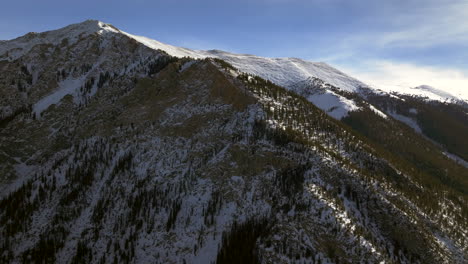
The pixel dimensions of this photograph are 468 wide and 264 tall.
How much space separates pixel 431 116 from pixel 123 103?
166m

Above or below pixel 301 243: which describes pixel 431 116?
above

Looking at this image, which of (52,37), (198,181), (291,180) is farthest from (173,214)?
(52,37)

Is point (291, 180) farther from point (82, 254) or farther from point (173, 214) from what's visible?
point (82, 254)

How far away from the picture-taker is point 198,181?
39.2 metres

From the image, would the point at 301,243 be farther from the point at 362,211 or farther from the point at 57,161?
the point at 57,161

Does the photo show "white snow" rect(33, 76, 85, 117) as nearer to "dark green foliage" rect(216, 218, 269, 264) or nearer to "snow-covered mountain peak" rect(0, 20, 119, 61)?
"snow-covered mountain peak" rect(0, 20, 119, 61)

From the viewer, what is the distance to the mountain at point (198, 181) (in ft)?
103

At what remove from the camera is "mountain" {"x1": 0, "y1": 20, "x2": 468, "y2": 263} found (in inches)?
1233

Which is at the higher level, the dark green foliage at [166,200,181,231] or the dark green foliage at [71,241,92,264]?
the dark green foliage at [166,200,181,231]

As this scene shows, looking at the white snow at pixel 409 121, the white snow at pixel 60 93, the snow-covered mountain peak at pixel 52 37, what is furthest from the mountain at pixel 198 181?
the white snow at pixel 409 121

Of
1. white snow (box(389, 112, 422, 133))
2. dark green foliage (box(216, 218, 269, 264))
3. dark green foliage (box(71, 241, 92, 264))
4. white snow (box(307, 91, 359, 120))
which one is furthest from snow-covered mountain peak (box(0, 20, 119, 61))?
white snow (box(389, 112, 422, 133))

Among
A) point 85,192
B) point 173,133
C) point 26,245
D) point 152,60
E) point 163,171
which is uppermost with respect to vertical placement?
point 152,60

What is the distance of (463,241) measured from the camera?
3438 centimetres

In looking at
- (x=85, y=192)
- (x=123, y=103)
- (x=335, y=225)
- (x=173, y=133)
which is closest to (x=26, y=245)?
(x=85, y=192)
